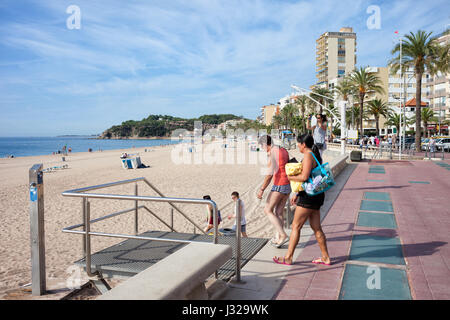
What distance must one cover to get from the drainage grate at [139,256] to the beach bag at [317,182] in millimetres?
1313

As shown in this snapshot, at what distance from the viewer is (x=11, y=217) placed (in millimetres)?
11211

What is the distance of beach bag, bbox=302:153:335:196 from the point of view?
4.07 metres

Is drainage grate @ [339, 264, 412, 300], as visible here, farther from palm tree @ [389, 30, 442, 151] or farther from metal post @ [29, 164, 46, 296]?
palm tree @ [389, 30, 442, 151]

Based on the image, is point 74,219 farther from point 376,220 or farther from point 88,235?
point 376,220

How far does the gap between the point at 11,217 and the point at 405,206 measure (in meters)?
11.7

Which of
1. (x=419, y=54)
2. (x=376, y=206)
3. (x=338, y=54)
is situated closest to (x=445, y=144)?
(x=419, y=54)

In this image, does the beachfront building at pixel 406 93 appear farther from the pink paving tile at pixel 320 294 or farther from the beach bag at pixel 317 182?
the pink paving tile at pixel 320 294

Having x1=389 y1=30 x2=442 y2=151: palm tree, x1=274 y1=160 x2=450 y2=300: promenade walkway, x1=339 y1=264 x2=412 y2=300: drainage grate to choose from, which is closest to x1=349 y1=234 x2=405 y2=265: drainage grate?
x1=274 y1=160 x2=450 y2=300: promenade walkway

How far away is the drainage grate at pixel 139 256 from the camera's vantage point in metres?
→ 4.30

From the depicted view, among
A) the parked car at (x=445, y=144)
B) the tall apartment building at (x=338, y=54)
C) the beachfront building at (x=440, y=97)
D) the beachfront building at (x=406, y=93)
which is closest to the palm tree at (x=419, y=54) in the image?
the parked car at (x=445, y=144)

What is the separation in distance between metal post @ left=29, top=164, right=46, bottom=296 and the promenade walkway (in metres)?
2.72

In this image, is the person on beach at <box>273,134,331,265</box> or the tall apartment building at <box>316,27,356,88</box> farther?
the tall apartment building at <box>316,27,356,88</box>
